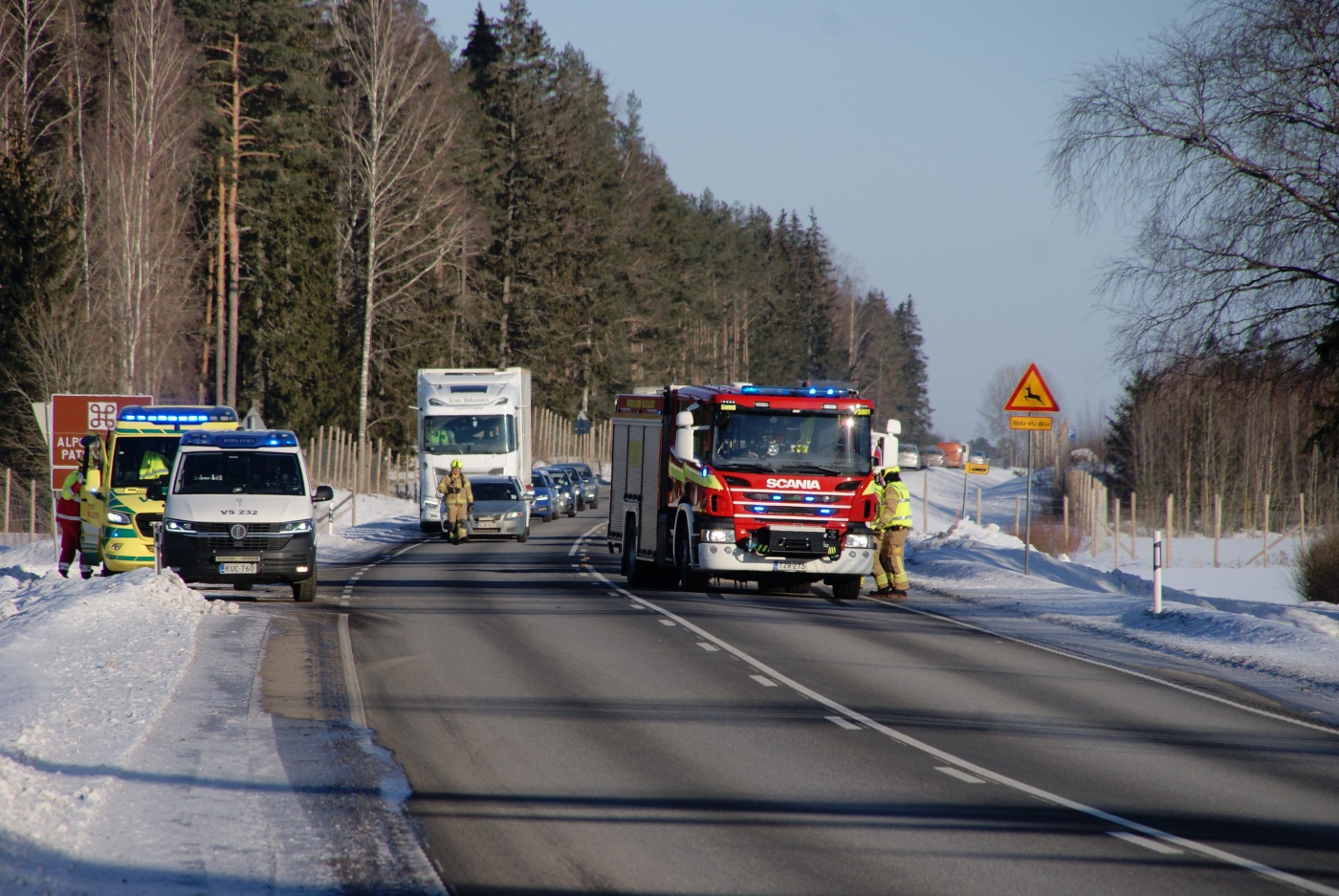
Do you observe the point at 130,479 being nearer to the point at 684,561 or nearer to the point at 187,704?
the point at 684,561

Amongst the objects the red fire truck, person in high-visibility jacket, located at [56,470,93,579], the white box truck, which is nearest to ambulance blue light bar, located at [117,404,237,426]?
person in high-visibility jacket, located at [56,470,93,579]

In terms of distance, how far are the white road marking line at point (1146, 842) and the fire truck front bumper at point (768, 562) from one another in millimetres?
12979

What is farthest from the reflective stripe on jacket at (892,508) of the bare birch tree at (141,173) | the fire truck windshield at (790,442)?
the bare birch tree at (141,173)

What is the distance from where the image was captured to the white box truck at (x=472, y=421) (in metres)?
38.8

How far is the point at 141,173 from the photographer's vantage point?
1866 inches

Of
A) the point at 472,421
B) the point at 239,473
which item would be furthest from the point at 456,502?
the point at 239,473

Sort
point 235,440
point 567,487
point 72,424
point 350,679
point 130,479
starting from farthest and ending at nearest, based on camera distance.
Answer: point 567,487 < point 72,424 < point 130,479 < point 235,440 < point 350,679

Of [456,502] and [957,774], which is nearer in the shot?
[957,774]

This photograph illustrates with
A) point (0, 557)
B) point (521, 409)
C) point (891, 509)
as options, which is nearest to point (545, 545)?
point (521, 409)

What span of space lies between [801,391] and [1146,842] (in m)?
14.1

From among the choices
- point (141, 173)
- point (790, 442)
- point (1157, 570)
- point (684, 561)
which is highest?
point (141, 173)

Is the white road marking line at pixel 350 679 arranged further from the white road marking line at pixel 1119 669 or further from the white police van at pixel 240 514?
the white road marking line at pixel 1119 669

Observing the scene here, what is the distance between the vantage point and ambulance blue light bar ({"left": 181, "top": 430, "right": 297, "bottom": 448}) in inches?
797

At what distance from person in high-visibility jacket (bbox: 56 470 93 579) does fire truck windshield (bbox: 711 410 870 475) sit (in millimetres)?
10941
